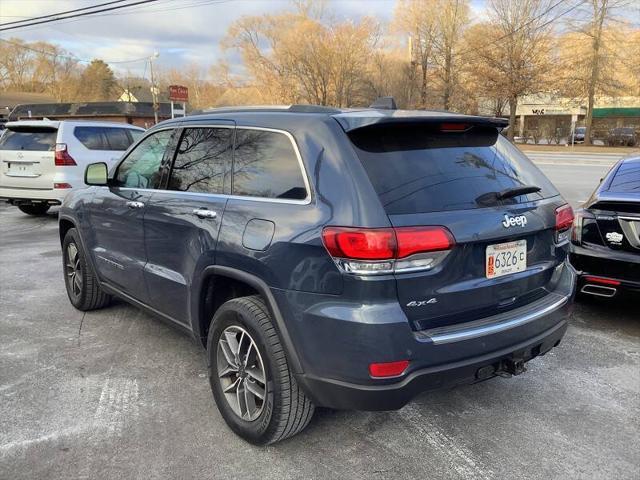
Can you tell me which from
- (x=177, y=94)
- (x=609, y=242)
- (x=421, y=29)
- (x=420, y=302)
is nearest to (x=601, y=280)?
(x=609, y=242)

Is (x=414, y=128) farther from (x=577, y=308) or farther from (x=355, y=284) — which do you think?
(x=577, y=308)

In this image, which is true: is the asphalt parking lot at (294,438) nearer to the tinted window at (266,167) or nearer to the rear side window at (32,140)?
the tinted window at (266,167)

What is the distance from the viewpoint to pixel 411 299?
7.97ft

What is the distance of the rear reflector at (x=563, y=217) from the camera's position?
10.3ft

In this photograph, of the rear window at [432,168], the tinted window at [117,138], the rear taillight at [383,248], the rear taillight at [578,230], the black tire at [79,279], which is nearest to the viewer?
the rear taillight at [383,248]

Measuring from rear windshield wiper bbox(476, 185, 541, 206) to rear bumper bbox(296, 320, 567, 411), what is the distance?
745 mm

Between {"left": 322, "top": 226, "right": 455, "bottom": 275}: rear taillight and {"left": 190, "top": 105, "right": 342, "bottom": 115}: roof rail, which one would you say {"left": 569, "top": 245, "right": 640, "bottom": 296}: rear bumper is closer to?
{"left": 322, "top": 226, "right": 455, "bottom": 275}: rear taillight

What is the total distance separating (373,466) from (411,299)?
97 centimetres

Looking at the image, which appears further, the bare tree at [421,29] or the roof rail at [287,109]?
the bare tree at [421,29]

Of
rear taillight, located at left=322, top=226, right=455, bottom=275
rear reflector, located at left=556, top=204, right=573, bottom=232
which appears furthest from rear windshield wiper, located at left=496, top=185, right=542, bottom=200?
rear taillight, located at left=322, top=226, right=455, bottom=275

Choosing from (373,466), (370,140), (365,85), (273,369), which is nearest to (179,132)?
(370,140)

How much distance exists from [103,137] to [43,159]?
123cm

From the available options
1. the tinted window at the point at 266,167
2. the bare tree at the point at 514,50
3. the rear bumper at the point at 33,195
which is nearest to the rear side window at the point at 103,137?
the rear bumper at the point at 33,195

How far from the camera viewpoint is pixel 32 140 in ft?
32.9
